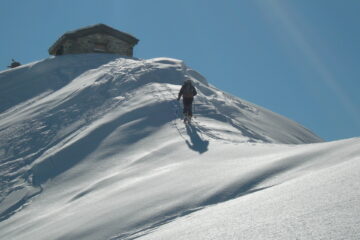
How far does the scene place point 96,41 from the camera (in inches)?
1079

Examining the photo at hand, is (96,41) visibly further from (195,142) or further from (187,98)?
(195,142)

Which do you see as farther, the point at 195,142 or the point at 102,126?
the point at 102,126

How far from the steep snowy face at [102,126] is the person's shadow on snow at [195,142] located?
1.0 inches

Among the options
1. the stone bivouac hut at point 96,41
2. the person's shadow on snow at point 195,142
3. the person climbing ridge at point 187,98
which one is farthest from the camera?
the stone bivouac hut at point 96,41

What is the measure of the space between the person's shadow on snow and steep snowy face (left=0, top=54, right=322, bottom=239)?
0.03 metres

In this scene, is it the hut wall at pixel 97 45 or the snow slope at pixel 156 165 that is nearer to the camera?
the snow slope at pixel 156 165

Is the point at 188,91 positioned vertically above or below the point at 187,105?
above

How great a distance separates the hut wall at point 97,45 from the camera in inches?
1062

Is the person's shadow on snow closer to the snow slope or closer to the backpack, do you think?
the snow slope

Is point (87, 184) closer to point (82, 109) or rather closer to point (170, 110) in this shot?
point (170, 110)

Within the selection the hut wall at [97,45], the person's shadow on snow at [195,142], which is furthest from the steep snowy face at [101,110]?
the hut wall at [97,45]

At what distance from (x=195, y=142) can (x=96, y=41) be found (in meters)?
17.3

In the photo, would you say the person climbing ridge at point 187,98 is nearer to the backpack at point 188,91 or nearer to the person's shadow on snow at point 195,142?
the backpack at point 188,91

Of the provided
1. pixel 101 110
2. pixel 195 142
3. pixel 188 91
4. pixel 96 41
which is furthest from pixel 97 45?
pixel 195 142
